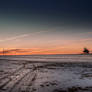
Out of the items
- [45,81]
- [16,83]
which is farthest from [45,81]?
[16,83]

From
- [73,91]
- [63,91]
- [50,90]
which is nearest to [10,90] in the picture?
[50,90]

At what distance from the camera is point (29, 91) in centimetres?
503

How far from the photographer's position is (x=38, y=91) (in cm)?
512

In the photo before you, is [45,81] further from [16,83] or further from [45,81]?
[16,83]

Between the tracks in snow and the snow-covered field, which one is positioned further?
the snow-covered field

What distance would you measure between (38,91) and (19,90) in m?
0.83

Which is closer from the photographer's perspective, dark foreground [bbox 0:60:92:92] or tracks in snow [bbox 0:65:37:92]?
tracks in snow [bbox 0:65:37:92]

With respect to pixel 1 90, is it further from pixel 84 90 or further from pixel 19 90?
pixel 84 90

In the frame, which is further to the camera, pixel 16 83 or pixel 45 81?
pixel 45 81

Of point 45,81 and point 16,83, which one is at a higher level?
point 16,83

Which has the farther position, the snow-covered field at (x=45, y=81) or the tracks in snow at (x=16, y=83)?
the snow-covered field at (x=45, y=81)

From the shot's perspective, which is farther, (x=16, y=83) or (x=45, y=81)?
(x=45, y=81)

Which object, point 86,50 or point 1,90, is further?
point 86,50

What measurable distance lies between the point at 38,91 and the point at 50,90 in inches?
22.7
